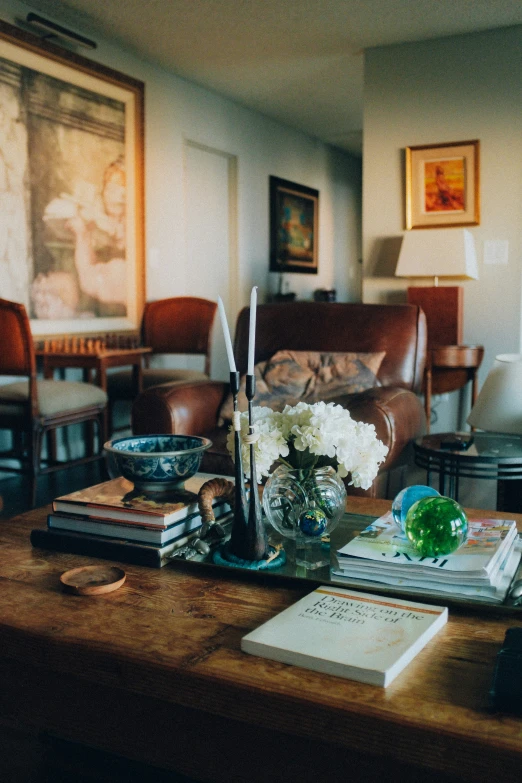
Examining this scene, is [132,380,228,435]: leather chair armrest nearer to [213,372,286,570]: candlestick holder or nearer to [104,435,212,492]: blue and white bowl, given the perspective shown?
[104,435,212,492]: blue and white bowl

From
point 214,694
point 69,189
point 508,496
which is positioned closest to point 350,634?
point 214,694

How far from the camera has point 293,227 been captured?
6816mm

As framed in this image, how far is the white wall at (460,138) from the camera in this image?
4359 millimetres

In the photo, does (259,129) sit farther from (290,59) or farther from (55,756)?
(55,756)

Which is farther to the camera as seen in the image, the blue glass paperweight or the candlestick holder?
the blue glass paperweight

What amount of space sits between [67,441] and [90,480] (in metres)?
0.58

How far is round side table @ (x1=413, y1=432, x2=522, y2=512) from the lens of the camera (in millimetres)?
2166

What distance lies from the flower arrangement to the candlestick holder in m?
0.05

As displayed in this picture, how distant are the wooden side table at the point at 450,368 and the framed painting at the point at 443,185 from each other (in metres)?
0.87

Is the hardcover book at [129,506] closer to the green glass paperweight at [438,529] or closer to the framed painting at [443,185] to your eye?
the green glass paperweight at [438,529]

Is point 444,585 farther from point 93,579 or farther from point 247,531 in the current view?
point 93,579

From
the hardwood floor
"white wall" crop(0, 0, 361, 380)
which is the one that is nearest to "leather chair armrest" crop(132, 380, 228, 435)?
the hardwood floor

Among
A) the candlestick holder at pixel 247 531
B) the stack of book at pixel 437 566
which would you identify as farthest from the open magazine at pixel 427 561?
the candlestick holder at pixel 247 531

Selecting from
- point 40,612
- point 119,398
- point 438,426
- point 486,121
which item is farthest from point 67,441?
point 40,612
